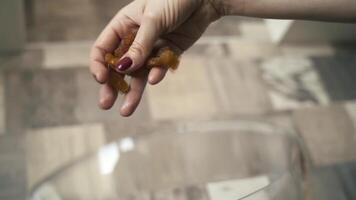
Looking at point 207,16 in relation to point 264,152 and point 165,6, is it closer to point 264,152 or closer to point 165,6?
point 165,6

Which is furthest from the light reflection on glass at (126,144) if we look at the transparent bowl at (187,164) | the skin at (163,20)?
the skin at (163,20)

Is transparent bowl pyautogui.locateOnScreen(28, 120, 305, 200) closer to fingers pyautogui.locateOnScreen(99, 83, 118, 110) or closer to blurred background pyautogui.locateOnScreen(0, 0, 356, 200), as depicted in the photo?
blurred background pyautogui.locateOnScreen(0, 0, 356, 200)

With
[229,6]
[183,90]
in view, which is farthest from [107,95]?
[183,90]

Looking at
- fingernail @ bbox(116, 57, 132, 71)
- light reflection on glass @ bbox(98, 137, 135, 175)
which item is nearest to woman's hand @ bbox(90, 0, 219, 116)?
fingernail @ bbox(116, 57, 132, 71)

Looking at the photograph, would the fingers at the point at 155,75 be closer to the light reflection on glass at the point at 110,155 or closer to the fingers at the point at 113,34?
the fingers at the point at 113,34

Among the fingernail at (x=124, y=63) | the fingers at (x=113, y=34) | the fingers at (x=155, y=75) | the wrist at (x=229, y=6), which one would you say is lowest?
the fingers at (x=155, y=75)

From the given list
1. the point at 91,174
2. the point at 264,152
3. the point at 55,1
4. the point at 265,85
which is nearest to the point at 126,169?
the point at 91,174
